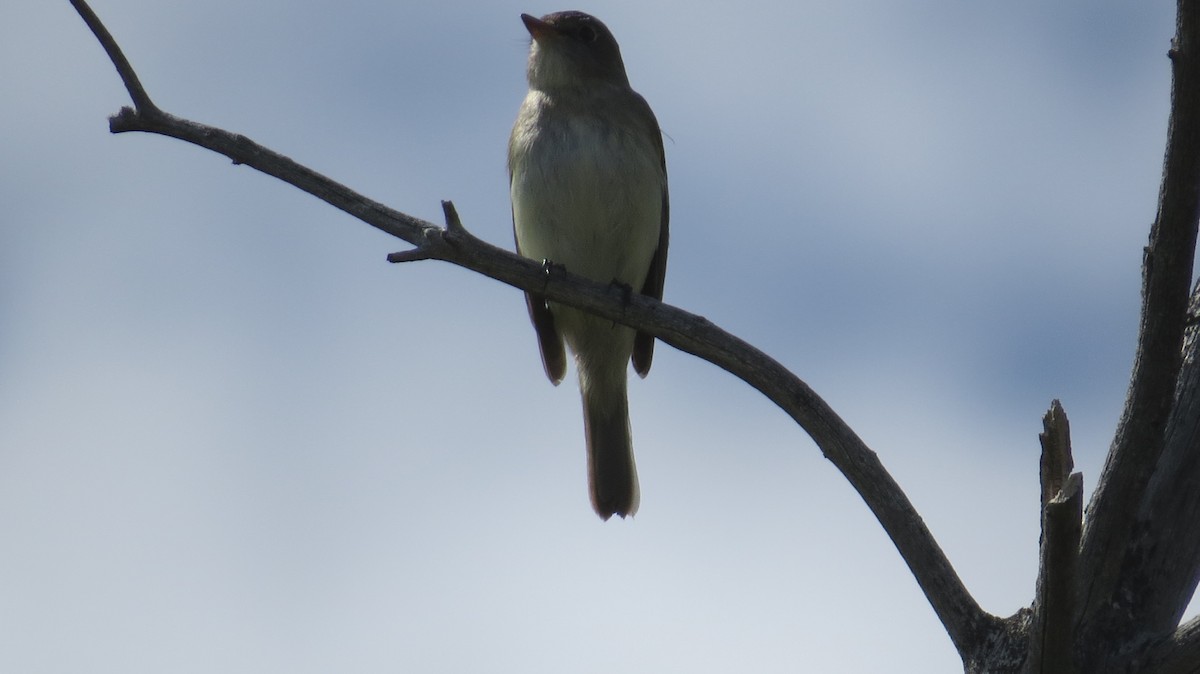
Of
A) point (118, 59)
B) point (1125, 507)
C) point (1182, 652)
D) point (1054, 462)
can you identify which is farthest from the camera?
point (118, 59)

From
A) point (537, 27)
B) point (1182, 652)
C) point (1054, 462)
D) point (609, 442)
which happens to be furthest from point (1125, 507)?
point (537, 27)

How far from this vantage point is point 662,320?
5570 millimetres

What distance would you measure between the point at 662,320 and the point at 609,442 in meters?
3.31

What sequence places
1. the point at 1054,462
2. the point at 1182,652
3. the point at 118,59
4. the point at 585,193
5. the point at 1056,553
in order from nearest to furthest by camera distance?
the point at 1056,553
the point at 1182,652
the point at 1054,462
the point at 118,59
the point at 585,193

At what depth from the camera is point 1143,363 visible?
13.9ft

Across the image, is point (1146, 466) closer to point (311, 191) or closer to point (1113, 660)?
point (1113, 660)

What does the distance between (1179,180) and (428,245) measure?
2.98m

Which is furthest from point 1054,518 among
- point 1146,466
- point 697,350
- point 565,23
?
point 565,23

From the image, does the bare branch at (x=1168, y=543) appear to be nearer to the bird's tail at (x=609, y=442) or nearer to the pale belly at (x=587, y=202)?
the pale belly at (x=587, y=202)

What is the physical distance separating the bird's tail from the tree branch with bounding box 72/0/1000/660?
2.58 meters

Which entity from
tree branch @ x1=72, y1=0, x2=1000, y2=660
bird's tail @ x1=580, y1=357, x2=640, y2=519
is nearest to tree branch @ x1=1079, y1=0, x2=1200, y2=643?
tree branch @ x1=72, y1=0, x2=1000, y2=660

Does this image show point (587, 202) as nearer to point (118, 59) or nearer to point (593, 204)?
point (593, 204)

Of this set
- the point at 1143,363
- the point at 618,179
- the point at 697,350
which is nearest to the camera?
the point at 1143,363

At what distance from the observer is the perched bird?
305 inches
